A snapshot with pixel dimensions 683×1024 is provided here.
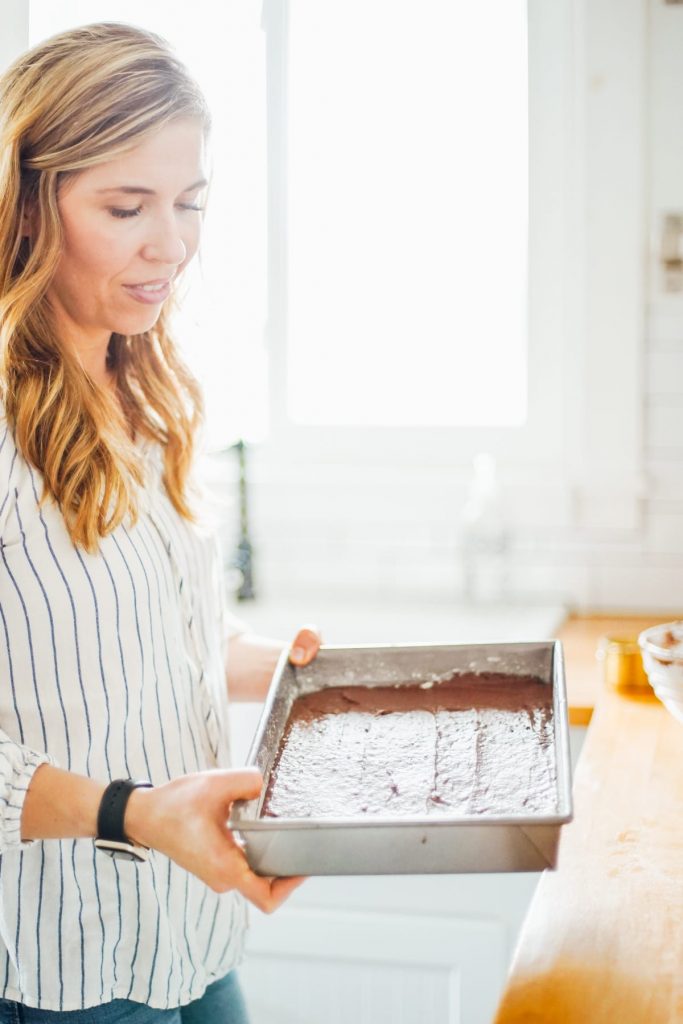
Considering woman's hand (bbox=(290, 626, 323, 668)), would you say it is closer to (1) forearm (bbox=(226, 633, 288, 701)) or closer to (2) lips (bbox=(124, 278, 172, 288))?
(1) forearm (bbox=(226, 633, 288, 701))

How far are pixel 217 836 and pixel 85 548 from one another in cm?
37

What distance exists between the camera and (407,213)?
2.75 m

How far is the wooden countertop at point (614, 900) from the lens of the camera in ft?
3.53

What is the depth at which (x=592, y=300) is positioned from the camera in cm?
254

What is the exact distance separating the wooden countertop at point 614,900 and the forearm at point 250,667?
443mm

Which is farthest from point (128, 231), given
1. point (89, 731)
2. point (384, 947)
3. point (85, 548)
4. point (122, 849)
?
point (384, 947)

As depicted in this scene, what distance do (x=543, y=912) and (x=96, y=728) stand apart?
0.52m

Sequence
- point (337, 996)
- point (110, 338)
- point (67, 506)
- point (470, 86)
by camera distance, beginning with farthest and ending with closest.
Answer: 1. point (470, 86)
2. point (337, 996)
3. point (110, 338)
4. point (67, 506)

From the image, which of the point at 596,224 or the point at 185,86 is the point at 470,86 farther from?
the point at 185,86

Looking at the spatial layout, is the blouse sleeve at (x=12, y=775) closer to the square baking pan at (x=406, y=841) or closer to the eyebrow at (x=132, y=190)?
the square baking pan at (x=406, y=841)

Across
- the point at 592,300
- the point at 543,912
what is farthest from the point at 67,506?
the point at 592,300

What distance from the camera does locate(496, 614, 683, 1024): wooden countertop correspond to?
1076 millimetres

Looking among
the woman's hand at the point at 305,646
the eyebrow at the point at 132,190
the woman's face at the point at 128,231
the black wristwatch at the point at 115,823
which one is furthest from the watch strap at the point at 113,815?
the eyebrow at the point at 132,190

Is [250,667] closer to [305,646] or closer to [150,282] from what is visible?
[305,646]
